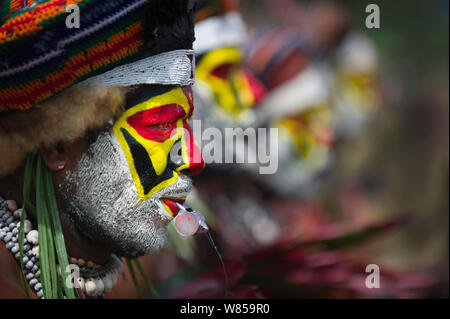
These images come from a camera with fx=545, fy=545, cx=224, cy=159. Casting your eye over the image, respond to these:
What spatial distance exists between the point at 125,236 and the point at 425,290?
195cm

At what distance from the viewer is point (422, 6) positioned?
7371 millimetres

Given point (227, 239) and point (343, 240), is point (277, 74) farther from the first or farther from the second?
point (343, 240)

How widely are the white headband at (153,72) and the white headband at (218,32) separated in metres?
1.36

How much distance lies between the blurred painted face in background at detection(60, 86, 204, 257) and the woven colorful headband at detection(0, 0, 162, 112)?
0.17 m

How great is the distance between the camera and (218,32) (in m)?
3.19

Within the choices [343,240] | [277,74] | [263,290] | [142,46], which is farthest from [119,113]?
[277,74]

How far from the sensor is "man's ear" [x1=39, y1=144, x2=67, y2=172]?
1.68 meters

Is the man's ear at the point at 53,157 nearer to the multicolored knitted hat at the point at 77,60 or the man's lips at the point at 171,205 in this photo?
the multicolored knitted hat at the point at 77,60

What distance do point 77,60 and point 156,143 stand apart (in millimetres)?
338

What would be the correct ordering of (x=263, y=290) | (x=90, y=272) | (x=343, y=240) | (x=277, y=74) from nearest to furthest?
(x=90, y=272), (x=263, y=290), (x=343, y=240), (x=277, y=74)

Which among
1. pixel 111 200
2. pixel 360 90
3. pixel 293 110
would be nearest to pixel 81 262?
pixel 111 200

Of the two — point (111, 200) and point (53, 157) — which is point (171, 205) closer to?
point (111, 200)

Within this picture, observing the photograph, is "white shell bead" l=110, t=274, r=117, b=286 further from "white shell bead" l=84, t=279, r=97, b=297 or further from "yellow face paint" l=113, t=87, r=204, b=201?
"yellow face paint" l=113, t=87, r=204, b=201

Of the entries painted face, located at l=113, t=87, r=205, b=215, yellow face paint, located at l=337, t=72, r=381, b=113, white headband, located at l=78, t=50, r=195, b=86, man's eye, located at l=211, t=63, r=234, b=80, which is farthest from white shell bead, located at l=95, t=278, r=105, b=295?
yellow face paint, located at l=337, t=72, r=381, b=113
